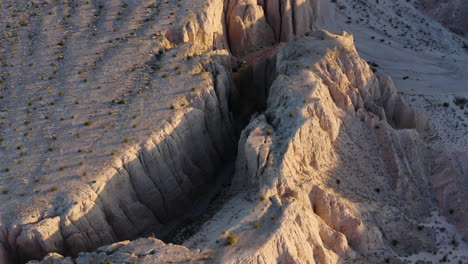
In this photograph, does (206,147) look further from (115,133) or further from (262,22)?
(262,22)

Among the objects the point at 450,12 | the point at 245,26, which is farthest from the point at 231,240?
the point at 450,12

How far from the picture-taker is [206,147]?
48.0m

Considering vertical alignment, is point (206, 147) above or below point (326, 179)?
above

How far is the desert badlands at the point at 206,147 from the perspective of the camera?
120ft

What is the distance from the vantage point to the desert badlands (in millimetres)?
36531

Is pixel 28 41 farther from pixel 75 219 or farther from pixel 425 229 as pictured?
pixel 425 229

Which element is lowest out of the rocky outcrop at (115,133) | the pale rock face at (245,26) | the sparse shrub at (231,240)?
the sparse shrub at (231,240)

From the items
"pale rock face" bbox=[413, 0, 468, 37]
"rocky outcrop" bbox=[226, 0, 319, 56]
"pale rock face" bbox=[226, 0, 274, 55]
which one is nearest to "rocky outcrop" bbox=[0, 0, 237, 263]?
"pale rock face" bbox=[226, 0, 274, 55]

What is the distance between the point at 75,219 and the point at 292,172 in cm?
1815

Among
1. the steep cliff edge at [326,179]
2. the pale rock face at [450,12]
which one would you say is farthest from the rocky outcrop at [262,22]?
the pale rock face at [450,12]

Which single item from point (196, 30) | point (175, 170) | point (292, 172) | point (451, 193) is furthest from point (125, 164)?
point (451, 193)

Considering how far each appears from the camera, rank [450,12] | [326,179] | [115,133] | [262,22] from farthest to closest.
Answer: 1. [450,12]
2. [262,22]
3. [115,133]
4. [326,179]

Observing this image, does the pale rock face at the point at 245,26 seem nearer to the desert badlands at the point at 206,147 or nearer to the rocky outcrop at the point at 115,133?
the desert badlands at the point at 206,147

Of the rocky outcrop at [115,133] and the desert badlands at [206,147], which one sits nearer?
the desert badlands at [206,147]
